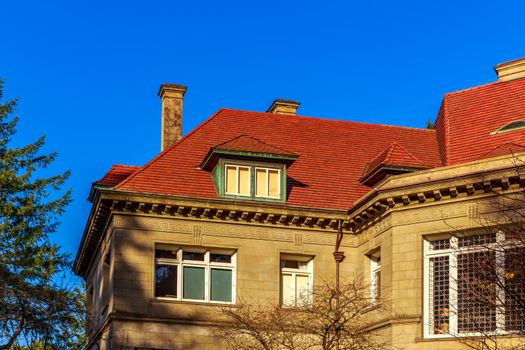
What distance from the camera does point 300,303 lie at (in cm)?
3209

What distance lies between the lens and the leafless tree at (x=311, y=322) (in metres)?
27.6

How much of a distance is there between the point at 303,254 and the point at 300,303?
158 cm

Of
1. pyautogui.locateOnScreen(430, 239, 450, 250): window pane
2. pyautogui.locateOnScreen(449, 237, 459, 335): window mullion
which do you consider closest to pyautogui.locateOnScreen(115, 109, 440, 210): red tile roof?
pyautogui.locateOnScreen(430, 239, 450, 250): window pane

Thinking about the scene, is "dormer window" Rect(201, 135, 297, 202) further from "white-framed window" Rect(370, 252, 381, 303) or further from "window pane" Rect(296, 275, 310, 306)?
"white-framed window" Rect(370, 252, 381, 303)

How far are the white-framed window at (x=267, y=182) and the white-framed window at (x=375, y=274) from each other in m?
3.52

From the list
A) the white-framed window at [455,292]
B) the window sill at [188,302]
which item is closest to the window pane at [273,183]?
the window sill at [188,302]

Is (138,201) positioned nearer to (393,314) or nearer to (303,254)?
(303,254)

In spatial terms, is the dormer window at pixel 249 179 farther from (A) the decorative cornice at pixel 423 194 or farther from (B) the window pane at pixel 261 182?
(A) the decorative cornice at pixel 423 194

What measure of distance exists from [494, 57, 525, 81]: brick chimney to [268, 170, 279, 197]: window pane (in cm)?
929

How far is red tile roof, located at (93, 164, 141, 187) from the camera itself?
34.9 meters

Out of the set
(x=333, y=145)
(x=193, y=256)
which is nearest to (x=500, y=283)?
(x=193, y=256)

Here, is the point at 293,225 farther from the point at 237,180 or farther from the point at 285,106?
the point at 285,106

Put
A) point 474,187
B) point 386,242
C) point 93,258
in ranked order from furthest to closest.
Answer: point 93,258, point 386,242, point 474,187

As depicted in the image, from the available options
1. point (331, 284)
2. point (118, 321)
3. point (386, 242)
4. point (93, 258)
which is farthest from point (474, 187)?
point (93, 258)
